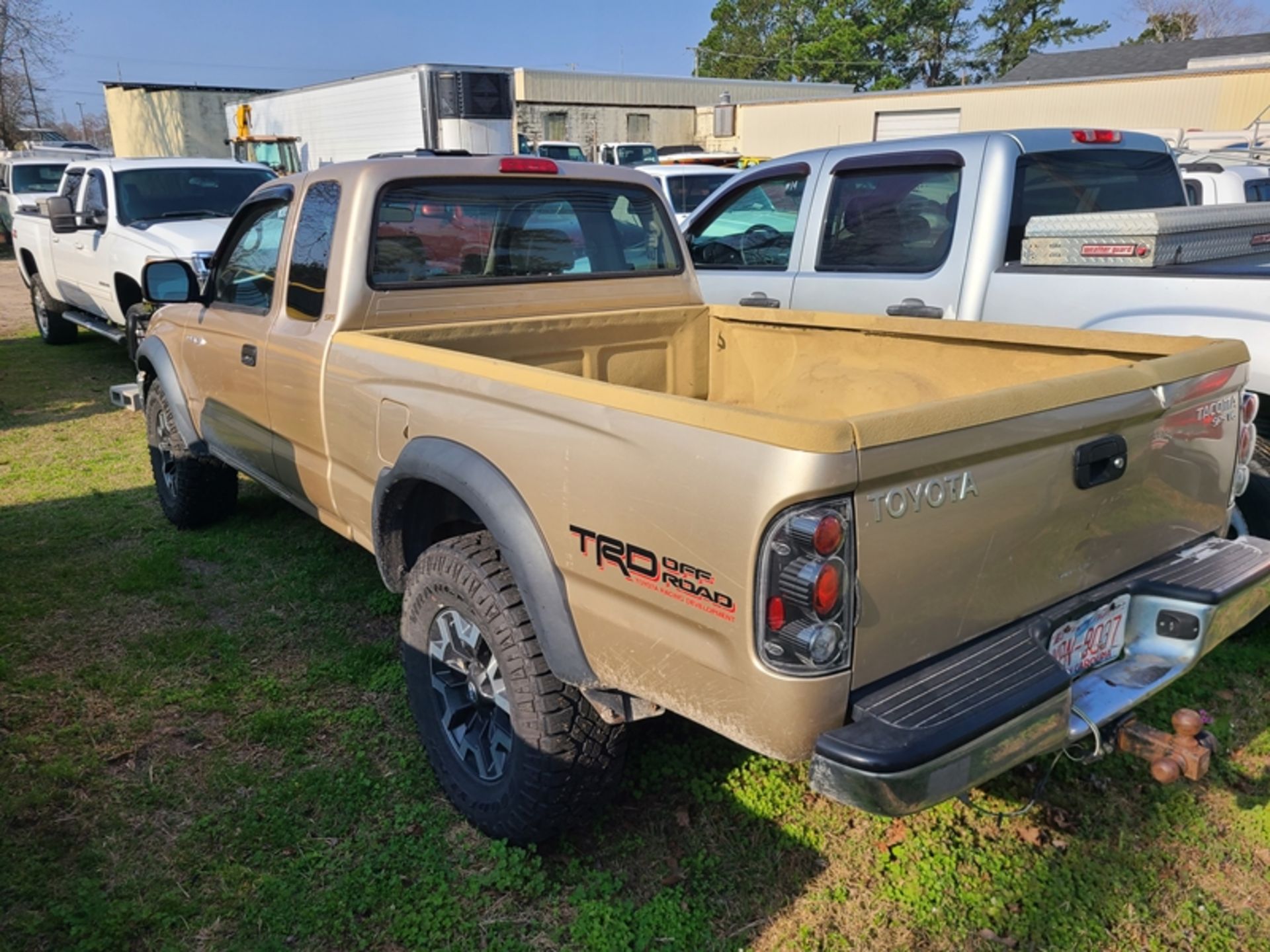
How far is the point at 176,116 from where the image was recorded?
108 ft

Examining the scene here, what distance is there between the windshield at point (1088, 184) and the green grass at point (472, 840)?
219 centimetres

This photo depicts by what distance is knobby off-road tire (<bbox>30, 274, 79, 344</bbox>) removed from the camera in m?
10.7

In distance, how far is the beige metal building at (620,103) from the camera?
32500mm

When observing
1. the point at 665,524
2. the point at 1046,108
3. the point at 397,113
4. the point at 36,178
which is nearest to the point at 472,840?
the point at 665,524

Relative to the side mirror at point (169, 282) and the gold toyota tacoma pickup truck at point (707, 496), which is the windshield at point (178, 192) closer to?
the side mirror at point (169, 282)

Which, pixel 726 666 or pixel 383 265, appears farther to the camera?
pixel 383 265

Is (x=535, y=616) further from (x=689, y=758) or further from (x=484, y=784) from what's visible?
(x=689, y=758)

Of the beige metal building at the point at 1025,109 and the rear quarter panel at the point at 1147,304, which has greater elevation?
the beige metal building at the point at 1025,109

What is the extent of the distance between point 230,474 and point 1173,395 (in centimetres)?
456

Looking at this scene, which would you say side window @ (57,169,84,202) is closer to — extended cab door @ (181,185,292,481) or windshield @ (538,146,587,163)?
extended cab door @ (181,185,292,481)

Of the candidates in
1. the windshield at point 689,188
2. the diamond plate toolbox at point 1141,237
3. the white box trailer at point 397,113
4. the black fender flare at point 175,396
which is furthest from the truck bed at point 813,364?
the white box trailer at point 397,113

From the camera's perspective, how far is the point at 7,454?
6.74 m

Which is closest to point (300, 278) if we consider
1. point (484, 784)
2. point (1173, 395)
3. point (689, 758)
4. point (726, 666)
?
point (484, 784)

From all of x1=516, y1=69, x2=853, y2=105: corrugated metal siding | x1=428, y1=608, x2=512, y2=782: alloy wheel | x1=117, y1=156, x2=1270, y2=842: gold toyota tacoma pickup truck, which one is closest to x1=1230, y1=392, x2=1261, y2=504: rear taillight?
x1=117, y1=156, x2=1270, y2=842: gold toyota tacoma pickup truck
